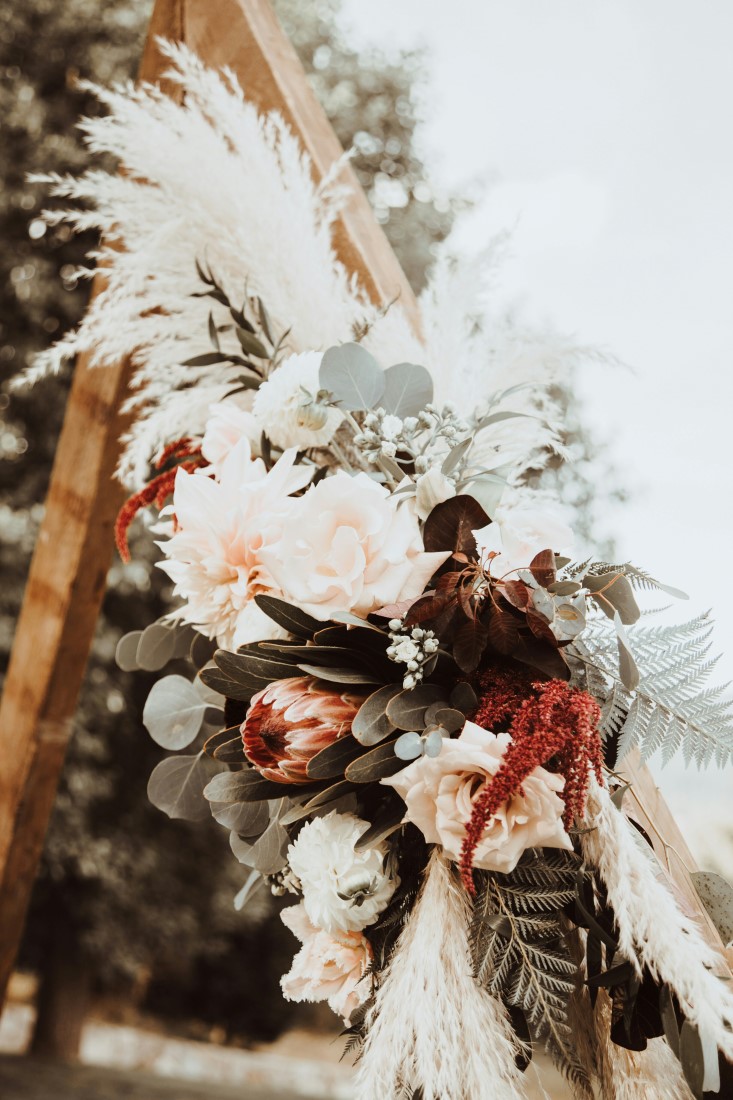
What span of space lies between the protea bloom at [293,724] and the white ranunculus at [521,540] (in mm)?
141

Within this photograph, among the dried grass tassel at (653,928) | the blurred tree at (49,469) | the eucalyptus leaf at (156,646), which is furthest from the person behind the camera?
the blurred tree at (49,469)

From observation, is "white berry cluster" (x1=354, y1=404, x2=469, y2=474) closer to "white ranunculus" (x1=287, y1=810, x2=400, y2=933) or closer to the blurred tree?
"white ranunculus" (x1=287, y1=810, x2=400, y2=933)

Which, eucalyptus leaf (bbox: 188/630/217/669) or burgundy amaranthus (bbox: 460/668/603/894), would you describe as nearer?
burgundy amaranthus (bbox: 460/668/603/894)

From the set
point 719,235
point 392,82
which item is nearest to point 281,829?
point 719,235

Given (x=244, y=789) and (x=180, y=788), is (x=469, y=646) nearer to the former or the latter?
(x=244, y=789)

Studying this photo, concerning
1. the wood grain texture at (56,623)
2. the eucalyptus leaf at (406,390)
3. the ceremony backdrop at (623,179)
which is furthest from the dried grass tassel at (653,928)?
the wood grain texture at (56,623)

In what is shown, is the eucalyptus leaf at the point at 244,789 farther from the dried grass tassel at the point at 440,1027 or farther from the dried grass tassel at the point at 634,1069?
the dried grass tassel at the point at 634,1069

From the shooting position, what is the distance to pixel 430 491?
593 mm

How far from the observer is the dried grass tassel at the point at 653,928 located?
45cm

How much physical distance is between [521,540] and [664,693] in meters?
0.14

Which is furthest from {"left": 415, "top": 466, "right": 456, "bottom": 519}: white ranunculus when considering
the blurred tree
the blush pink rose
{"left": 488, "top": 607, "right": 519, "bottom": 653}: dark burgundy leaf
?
the blurred tree

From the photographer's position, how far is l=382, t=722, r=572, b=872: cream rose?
485 millimetres

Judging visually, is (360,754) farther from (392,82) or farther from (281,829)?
(392,82)

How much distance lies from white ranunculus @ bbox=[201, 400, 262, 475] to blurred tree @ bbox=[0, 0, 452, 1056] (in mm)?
2326
